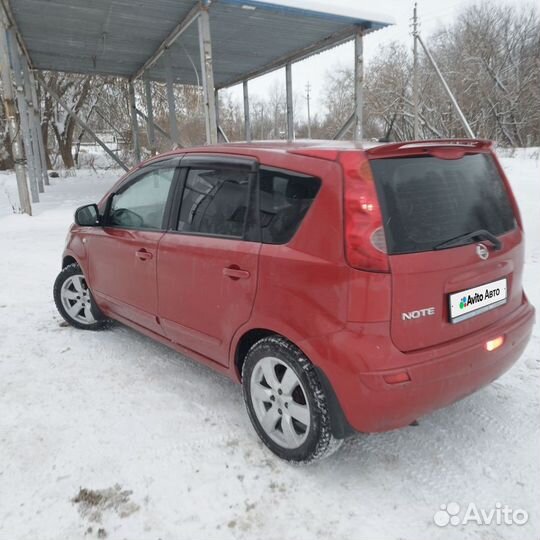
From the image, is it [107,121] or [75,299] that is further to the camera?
[107,121]

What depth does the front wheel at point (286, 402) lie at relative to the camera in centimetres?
213

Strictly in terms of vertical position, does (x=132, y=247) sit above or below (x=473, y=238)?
below

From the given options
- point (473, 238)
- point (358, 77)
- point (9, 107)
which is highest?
point (358, 77)

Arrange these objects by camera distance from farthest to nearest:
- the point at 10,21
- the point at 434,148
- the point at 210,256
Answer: the point at 10,21 → the point at 210,256 → the point at 434,148

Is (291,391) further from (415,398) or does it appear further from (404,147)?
(404,147)

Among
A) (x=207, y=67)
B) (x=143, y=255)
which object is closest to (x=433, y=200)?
(x=143, y=255)

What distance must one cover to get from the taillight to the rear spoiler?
0.10 m

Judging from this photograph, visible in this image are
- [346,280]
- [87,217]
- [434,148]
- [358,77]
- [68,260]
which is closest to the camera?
[346,280]

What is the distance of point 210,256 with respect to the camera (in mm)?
2559

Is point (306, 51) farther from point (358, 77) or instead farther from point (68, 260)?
point (68, 260)

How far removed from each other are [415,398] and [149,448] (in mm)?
1399

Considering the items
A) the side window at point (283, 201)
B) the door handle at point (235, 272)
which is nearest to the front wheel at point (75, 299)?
the door handle at point (235, 272)

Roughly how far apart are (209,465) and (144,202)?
1.91 m

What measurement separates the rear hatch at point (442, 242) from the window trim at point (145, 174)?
4.77 ft
